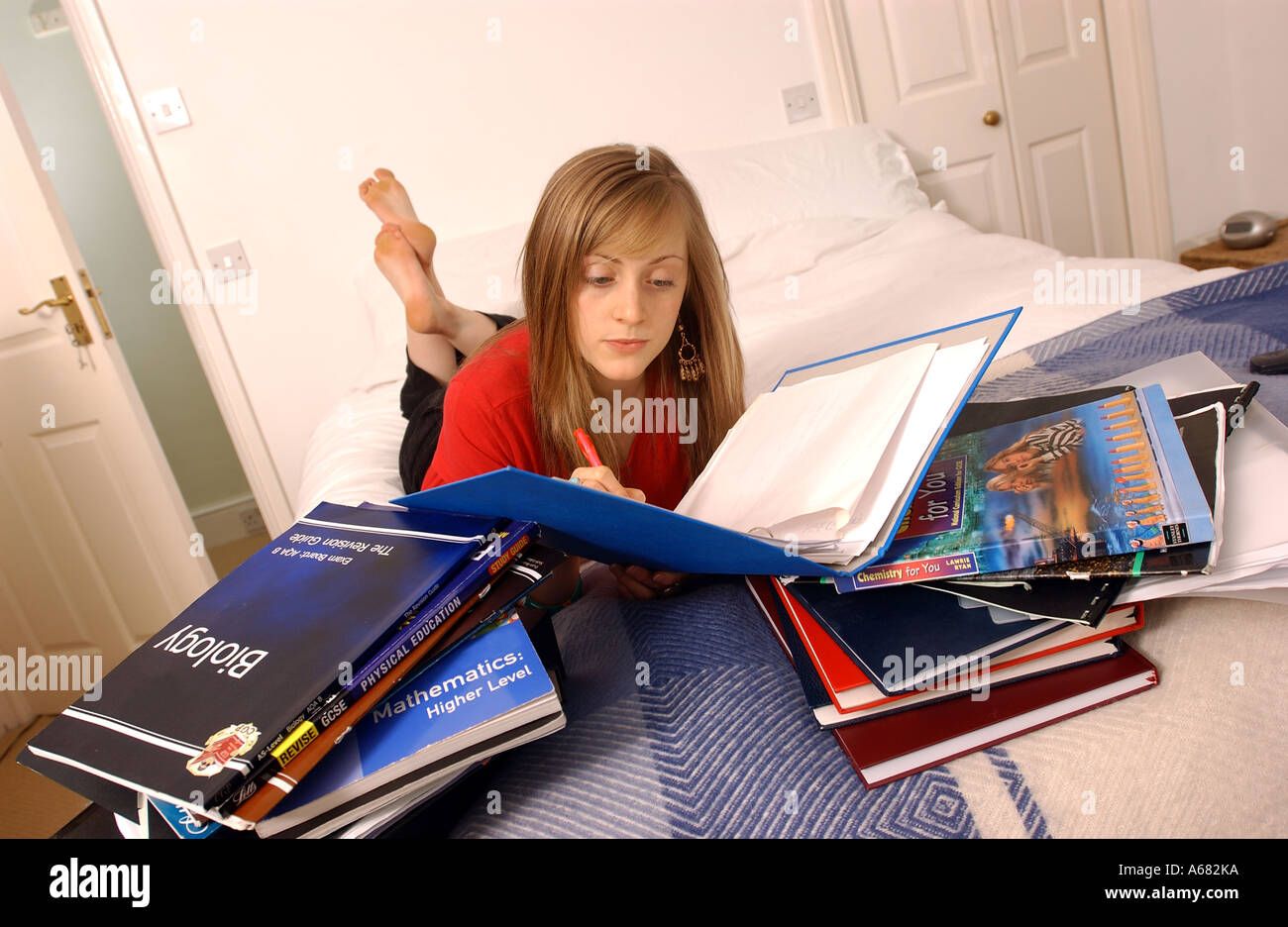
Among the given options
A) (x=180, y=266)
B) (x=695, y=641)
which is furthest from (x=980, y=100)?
(x=695, y=641)

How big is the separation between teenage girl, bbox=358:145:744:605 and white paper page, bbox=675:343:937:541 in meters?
0.12

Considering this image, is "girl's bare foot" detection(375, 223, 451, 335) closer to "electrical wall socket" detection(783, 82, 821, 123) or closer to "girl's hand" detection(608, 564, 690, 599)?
"girl's hand" detection(608, 564, 690, 599)

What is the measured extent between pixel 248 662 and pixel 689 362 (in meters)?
0.75

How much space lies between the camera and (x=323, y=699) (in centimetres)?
44

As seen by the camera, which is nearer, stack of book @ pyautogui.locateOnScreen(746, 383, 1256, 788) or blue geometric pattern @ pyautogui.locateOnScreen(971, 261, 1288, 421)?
stack of book @ pyautogui.locateOnScreen(746, 383, 1256, 788)

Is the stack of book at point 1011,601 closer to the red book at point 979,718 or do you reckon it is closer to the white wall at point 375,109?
the red book at point 979,718

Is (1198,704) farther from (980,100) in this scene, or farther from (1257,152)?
(1257,152)

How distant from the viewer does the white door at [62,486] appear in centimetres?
201

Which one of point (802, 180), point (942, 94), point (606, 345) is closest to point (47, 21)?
point (802, 180)

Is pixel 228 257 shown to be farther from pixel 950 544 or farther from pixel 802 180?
pixel 950 544

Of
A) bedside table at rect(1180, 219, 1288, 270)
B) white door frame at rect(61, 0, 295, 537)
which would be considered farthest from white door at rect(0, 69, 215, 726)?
bedside table at rect(1180, 219, 1288, 270)

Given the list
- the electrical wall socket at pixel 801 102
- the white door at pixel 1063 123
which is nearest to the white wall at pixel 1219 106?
the white door at pixel 1063 123

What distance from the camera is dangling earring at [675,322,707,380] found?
1.12 metres
